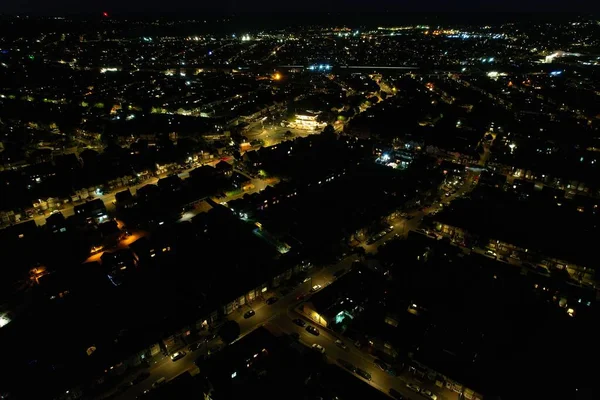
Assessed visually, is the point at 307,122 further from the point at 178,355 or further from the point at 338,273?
the point at 178,355

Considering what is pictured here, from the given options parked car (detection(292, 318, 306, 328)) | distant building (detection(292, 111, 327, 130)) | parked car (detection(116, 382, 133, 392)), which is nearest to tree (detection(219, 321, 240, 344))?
parked car (detection(292, 318, 306, 328))

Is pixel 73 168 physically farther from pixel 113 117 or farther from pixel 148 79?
pixel 148 79

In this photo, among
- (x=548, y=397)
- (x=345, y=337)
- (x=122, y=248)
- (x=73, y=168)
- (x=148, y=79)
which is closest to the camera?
(x=548, y=397)

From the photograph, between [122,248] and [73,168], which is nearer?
[122,248]

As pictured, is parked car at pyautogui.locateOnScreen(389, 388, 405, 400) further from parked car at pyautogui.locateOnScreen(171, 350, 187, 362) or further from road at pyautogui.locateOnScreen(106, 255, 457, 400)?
parked car at pyautogui.locateOnScreen(171, 350, 187, 362)

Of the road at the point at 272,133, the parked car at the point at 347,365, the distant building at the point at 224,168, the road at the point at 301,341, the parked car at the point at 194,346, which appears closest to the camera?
the road at the point at 301,341

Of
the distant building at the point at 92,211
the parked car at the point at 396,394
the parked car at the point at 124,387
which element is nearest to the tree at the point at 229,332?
the parked car at the point at 124,387

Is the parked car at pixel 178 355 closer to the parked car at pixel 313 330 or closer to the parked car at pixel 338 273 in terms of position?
the parked car at pixel 313 330

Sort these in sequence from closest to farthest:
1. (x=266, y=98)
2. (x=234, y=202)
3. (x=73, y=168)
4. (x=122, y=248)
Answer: (x=122, y=248), (x=234, y=202), (x=73, y=168), (x=266, y=98)

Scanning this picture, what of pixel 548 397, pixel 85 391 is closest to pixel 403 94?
pixel 548 397
